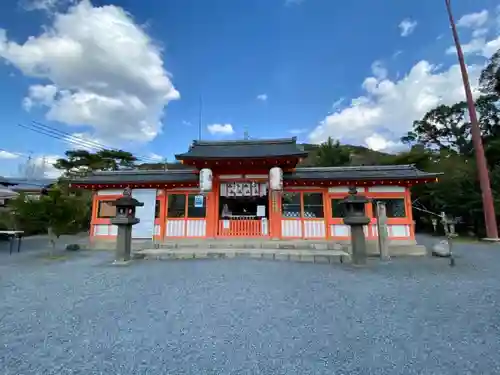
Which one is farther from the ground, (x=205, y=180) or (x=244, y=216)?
(x=205, y=180)

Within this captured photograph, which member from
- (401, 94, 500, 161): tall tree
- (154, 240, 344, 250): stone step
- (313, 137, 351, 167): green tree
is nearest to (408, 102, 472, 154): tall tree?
(401, 94, 500, 161): tall tree

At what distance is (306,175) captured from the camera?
30.8 feet

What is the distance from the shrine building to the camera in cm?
868

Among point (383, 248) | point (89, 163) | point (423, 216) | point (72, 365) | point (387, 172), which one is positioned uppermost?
point (89, 163)

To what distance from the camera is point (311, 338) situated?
267 centimetres

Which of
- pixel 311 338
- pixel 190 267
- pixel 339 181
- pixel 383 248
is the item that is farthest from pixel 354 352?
pixel 339 181

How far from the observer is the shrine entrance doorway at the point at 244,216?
9203 mm

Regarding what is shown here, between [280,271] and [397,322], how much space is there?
2.86 metres

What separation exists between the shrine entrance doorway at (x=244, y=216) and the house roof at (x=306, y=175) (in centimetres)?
114

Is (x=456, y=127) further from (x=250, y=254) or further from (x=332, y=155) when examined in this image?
(x=250, y=254)

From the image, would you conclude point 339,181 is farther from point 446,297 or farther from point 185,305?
point 185,305

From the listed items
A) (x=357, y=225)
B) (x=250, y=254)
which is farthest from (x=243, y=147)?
(x=357, y=225)

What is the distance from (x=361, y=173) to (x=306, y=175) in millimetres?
1955

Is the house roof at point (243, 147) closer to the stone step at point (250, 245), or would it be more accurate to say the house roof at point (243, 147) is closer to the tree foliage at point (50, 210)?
the stone step at point (250, 245)
